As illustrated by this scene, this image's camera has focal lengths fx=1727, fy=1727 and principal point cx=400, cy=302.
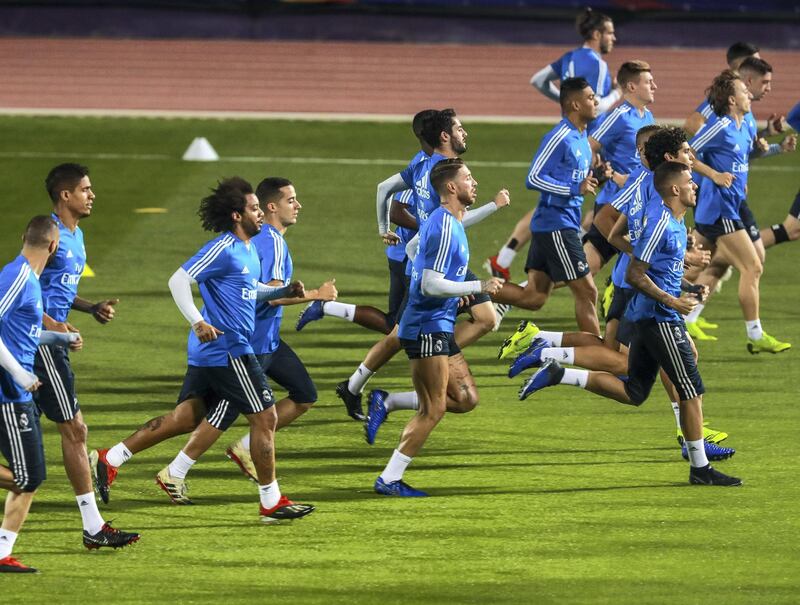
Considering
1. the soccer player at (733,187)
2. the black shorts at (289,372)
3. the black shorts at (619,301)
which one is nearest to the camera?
the black shorts at (289,372)

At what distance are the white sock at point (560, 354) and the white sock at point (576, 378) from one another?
60 cm

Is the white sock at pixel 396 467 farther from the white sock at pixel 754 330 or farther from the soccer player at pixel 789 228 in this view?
the soccer player at pixel 789 228

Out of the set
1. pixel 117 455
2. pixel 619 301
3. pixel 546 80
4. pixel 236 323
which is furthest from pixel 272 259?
pixel 546 80

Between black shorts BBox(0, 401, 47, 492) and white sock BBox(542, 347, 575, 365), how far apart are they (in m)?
4.06

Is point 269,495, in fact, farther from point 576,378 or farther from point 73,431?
point 576,378

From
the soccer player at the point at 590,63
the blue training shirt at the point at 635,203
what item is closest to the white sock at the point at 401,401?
the blue training shirt at the point at 635,203

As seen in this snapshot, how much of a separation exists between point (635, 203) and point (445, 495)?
2242 mm

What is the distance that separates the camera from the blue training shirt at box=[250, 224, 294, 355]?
10133 mm

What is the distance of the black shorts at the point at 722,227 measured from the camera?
1389cm

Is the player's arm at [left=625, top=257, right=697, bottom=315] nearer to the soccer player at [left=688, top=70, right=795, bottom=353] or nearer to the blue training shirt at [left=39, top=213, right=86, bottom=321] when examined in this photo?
the blue training shirt at [left=39, top=213, right=86, bottom=321]

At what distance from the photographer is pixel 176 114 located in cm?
2942

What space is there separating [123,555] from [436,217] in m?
2.60

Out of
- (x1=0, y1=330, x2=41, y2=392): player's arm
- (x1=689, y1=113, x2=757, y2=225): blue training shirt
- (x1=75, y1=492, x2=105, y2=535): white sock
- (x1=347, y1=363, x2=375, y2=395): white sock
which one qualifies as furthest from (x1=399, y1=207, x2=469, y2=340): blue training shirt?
(x1=689, y1=113, x2=757, y2=225): blue training shirt

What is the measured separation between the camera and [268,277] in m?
10.2
